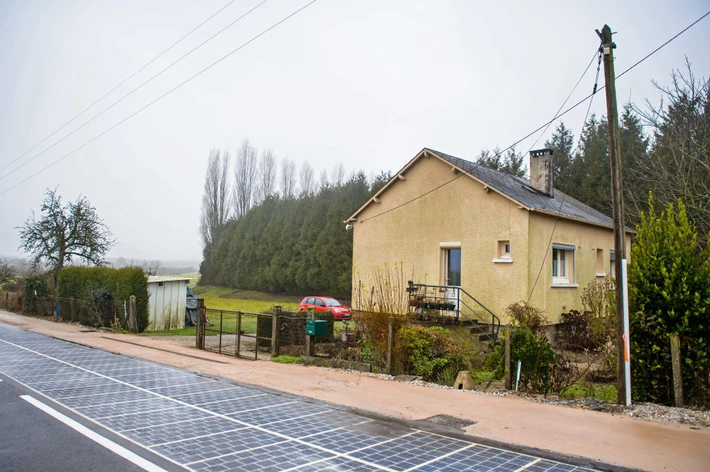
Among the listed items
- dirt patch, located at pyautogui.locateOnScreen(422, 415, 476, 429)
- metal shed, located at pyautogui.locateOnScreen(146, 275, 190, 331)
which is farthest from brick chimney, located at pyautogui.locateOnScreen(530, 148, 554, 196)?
metal shed, located at pyautogui.locateOnScreen(146, 275, 190, 331)

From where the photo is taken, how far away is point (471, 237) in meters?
18.2

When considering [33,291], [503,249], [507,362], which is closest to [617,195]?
[507,362]

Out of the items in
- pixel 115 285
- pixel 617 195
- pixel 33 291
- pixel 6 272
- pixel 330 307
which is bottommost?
pixel 330 307

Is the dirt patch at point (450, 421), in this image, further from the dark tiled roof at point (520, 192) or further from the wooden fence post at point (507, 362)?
the dark tiled roof at point (520, 192)

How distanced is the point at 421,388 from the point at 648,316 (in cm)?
424

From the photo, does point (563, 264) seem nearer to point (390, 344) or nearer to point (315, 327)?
point (390, 344)

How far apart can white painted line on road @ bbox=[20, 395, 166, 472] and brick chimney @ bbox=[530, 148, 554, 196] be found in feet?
62.3

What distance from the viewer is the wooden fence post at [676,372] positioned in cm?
755

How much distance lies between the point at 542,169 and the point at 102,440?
764 inches

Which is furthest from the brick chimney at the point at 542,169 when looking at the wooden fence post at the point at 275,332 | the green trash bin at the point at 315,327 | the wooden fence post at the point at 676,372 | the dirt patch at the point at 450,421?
the dirt patch at the point at 450,421

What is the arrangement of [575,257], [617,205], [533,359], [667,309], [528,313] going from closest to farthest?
[667,309] < [617,205] < [533,359] < [528,313] < [575,257]

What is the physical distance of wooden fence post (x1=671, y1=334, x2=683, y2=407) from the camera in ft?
24.8

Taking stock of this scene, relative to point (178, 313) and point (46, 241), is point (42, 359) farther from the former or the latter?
point (46, 241)

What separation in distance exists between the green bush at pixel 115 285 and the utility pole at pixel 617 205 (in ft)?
62.3
